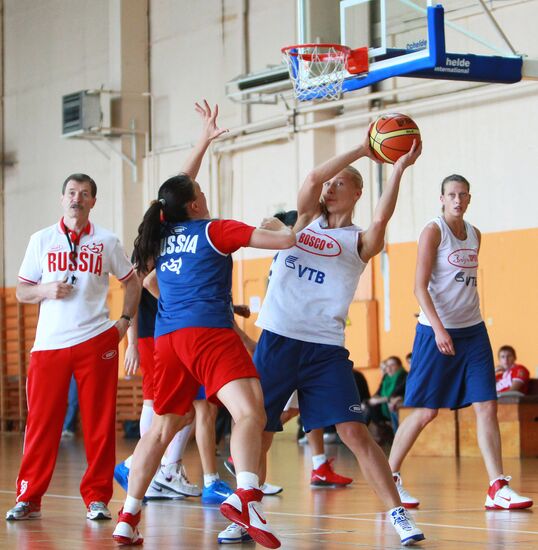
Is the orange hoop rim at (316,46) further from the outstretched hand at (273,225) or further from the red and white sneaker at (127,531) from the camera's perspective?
the red and white sneaker at (127,531)

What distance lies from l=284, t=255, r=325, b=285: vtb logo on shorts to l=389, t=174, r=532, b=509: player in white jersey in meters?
1.39

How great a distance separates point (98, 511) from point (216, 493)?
45.6 inches

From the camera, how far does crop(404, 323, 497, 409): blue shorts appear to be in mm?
6770

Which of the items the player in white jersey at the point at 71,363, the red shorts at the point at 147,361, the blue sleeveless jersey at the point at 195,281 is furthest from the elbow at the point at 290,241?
the red shorts at the point at 147,361

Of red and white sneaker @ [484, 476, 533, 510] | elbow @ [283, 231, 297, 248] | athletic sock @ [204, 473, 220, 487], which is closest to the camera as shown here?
elbow @ [283, 231, 297, 248]

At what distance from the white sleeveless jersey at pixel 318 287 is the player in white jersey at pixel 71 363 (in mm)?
1161

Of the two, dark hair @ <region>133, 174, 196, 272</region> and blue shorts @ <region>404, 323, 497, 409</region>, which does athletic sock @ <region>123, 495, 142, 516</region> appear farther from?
blue shorts @ <region>404, 323, 497, 409</region>

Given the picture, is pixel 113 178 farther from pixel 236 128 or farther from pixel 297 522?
pixel 297 522

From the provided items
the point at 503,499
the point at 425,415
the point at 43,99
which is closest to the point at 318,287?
the point at 425,415

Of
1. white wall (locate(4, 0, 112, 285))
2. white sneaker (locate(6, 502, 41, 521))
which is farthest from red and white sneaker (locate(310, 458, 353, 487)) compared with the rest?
white wall (locate(4, 0, 112, 285))

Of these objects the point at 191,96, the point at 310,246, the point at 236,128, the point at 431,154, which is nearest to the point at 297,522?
the point at 310,246

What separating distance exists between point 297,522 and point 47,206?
48.5 ft

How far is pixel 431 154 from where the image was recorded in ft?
46.1

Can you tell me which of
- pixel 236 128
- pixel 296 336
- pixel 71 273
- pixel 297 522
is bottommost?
pixel 297 522
